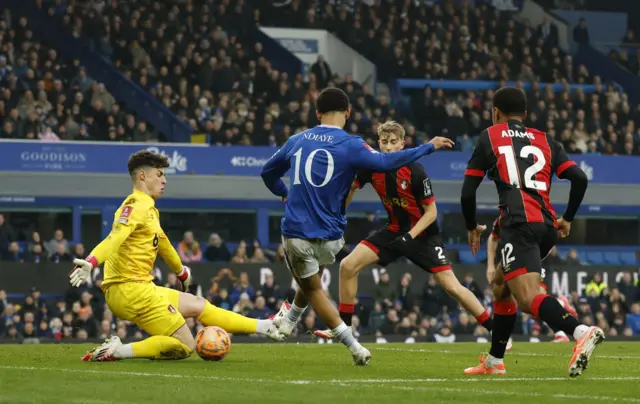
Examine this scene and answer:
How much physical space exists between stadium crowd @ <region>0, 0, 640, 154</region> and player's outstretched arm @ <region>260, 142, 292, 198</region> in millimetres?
16584

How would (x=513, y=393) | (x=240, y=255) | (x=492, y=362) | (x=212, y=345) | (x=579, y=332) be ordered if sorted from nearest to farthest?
(x=513, y=393) < (x=579, y=332) < (x=492, y=362) < (x=212, y=345) < (x=240, y=255)

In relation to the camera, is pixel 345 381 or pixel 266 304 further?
pixel 266 304

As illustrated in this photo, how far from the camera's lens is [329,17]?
3666 cm

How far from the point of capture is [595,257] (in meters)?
33.0

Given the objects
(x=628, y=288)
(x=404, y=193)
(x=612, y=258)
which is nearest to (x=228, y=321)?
(x=404, y=193)

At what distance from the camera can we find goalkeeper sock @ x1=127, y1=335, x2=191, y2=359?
11.3 metres

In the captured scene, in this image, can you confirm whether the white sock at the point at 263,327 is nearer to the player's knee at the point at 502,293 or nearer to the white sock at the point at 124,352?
the white sock at the point at 124,352

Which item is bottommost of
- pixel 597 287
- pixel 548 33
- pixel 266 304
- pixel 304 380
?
pixel 597 287

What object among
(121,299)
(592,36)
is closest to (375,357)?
(121,299)

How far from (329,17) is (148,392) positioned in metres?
28.9

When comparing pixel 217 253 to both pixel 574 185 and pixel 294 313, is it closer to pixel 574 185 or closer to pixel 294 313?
pixel 294 313

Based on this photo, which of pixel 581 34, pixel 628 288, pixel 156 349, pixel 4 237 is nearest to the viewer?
pixel 156 349

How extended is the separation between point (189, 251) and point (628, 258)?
40.7ft

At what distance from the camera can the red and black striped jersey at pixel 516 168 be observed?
9.88 metres
